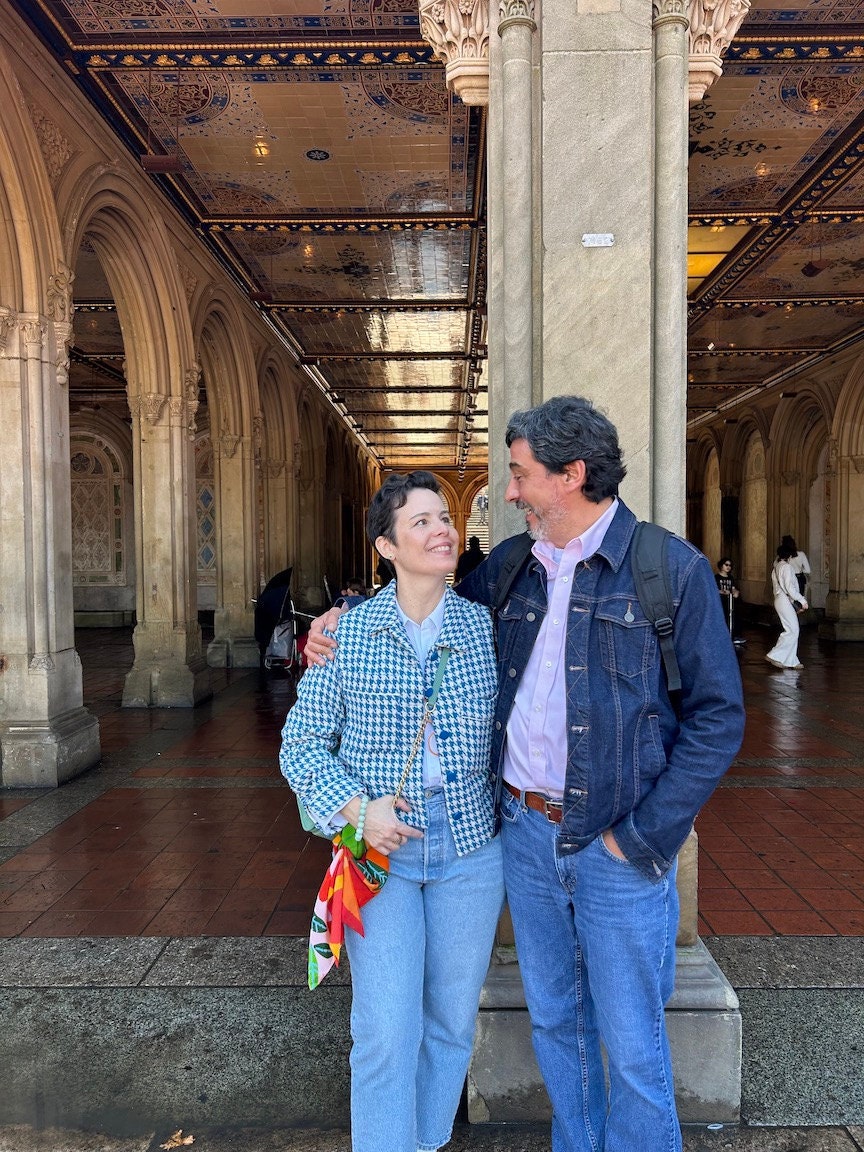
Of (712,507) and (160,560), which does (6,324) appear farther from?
(712,507)

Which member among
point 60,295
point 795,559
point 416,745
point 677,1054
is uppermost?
point 60,295

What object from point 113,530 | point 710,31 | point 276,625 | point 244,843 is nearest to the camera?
point 710,31

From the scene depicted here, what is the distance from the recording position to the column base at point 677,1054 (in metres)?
2.32

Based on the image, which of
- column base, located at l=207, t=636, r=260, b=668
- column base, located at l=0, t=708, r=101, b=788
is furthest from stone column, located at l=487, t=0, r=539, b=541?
column base, located at l=207, t=636, r=260, b=668

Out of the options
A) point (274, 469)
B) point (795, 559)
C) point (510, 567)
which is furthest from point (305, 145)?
point (795, 559)

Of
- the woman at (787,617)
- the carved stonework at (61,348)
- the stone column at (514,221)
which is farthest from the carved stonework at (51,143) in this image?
the woman at (787,617)

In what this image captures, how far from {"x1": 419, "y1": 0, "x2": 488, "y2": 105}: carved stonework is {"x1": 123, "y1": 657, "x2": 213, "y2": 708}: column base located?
7082mm

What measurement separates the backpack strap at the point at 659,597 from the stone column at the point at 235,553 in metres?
10.4

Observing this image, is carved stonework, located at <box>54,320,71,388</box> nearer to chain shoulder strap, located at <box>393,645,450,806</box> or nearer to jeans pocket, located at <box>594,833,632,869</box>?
chain shoulder strap, located at <box>393,645,450,806</box>

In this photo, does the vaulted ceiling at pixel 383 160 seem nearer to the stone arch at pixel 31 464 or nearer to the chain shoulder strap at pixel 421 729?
the stone arch at pixel 31 464

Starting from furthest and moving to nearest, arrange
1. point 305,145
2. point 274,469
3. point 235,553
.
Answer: point 274,469
point 235,553
point 305,145

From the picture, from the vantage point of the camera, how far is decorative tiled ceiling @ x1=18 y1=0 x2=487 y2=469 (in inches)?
223

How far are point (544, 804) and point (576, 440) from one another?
0.81 m

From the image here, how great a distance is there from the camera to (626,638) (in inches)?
68.6
